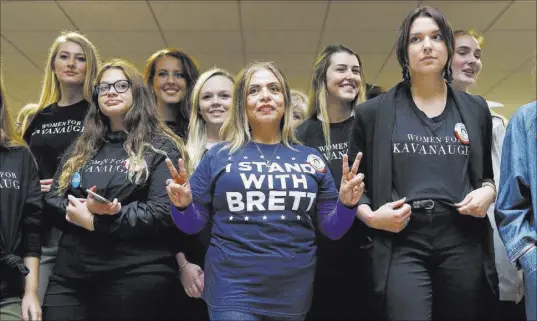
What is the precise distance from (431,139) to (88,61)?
1.71 m

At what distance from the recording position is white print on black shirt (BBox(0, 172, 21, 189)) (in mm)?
2150

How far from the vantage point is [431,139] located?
77.7 inches

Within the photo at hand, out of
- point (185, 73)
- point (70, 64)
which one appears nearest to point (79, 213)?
point (70, 64)

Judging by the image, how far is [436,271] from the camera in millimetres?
1882

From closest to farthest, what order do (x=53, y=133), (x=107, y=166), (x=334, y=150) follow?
(x=107, y=166) < (x=334, y=150) < (x=53, y=133)

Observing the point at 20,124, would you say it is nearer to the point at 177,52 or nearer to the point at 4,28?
the point at 177,52

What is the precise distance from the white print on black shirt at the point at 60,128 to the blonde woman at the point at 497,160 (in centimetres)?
169

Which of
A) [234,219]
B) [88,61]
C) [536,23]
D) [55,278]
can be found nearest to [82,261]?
[55,278]

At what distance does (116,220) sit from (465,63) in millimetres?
1722

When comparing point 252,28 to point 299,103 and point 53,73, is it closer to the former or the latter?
point 299,103

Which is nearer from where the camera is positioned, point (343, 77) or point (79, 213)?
point (79, 213)

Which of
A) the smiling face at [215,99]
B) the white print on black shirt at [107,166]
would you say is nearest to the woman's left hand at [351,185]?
the white print on black shirt at [107,166]

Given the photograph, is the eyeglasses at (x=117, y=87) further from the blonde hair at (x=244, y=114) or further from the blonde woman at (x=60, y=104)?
the blonde hair at (x=244, y=114)

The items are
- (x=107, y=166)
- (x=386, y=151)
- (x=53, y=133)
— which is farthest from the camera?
(x=53, y=133)
